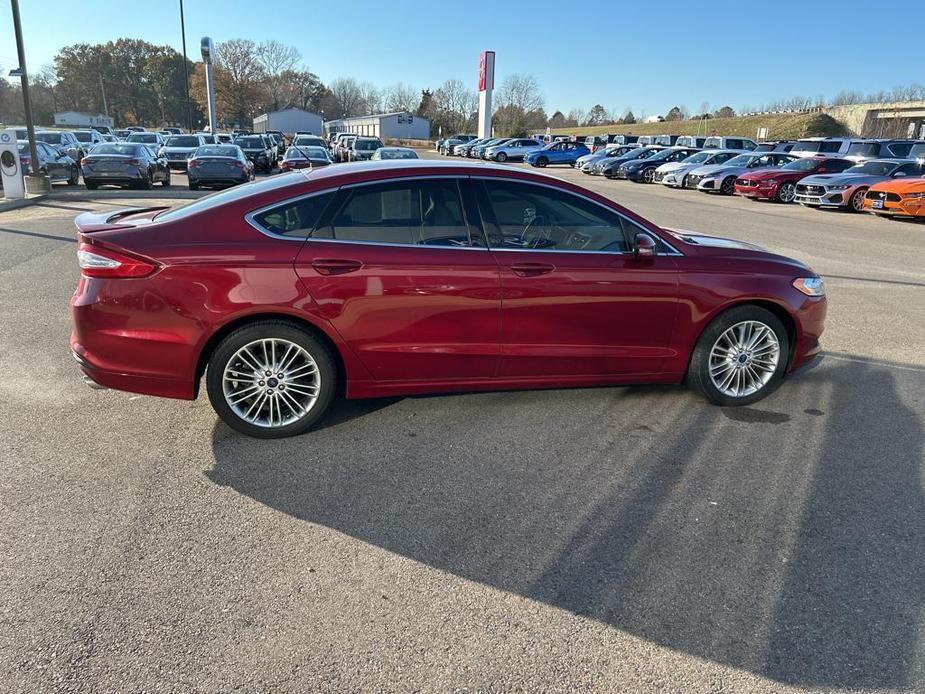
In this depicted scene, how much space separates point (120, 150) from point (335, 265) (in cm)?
1882

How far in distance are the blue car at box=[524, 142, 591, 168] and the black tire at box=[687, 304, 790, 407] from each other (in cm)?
3935

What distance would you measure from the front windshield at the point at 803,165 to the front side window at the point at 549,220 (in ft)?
68.7

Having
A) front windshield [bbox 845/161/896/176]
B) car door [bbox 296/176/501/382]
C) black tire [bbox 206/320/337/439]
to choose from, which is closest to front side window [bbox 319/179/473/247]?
car door [bbox 296/176/501/382]

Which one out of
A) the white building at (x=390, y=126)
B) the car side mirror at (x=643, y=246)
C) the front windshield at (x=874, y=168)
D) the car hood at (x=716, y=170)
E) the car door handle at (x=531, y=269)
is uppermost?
the white building at (x=390, y=126)

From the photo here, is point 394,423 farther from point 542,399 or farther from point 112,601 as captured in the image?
point 112,601

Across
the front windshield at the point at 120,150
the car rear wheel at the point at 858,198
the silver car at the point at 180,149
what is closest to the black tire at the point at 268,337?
the front windshield at the point at 120,150

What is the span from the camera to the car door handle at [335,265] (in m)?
3.86

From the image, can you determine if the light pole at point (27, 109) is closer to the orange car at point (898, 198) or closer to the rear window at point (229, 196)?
the rear window at point (229, 196)

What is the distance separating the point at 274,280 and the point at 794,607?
3037mm

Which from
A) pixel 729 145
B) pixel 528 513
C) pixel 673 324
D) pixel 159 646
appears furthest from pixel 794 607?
pixel 729 145

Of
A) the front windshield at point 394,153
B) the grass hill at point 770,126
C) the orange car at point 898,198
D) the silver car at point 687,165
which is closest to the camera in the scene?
the orange car at point 898,198

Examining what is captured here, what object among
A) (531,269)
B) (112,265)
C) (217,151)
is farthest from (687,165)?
(112,265)

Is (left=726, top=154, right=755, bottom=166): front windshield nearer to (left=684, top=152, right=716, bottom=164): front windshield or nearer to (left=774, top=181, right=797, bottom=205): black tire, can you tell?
(left=684, top=152, right=716, bottom=164): front windshield

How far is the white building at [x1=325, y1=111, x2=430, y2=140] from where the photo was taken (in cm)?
9394
